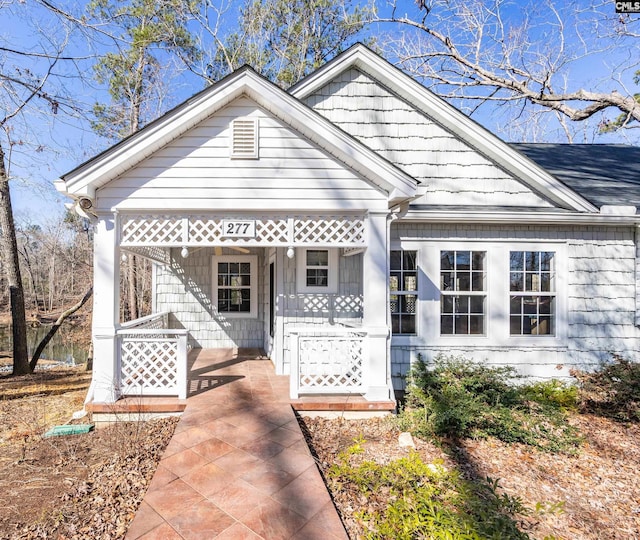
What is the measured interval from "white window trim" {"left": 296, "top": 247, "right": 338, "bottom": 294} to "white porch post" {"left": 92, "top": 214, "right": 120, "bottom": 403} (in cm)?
284

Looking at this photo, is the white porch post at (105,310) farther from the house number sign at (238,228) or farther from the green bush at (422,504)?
the green bush at (422,504)

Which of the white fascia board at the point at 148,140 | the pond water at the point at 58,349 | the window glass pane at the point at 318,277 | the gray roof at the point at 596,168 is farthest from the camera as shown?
the pond water at the point at 58,349

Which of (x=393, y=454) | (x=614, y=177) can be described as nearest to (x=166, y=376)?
(x=393, y=454)

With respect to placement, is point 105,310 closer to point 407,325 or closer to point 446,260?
point 407,325

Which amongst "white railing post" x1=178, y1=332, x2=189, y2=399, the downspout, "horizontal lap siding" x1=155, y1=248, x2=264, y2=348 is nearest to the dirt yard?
"white railing post" x1=178, y1=332, x2=189, y2=399

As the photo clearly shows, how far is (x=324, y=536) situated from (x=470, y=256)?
541 centimetres

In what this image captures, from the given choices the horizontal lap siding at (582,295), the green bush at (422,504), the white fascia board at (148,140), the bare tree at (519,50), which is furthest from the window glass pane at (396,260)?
the bare tree at (519,50)

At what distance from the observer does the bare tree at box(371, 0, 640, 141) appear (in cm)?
790

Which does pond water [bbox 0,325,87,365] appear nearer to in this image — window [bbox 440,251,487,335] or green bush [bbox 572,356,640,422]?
window [bbox 440,251,487,335]

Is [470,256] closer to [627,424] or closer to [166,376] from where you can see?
[627,424]

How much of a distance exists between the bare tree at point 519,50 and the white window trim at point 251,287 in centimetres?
769

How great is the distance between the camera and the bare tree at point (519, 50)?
7896 mm

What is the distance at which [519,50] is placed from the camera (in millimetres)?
9438

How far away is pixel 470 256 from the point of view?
6629mm
